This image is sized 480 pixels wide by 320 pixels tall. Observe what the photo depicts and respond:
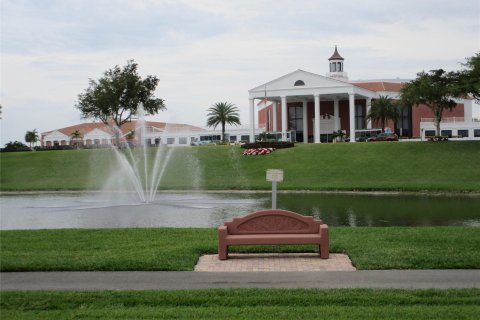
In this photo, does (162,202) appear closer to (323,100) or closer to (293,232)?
(293,232)

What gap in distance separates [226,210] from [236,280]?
13.9m

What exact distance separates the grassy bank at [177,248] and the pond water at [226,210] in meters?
4.48

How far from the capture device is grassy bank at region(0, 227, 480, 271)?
34.7ft

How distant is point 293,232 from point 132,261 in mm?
3113

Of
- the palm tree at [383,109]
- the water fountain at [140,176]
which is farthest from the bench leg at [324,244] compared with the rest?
the palm tree at [383,109]

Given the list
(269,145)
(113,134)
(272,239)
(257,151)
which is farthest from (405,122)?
(272,239)

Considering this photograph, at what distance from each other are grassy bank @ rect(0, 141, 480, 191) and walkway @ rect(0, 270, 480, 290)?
79.1 ft

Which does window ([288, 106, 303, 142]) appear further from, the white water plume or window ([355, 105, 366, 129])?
the white water plume

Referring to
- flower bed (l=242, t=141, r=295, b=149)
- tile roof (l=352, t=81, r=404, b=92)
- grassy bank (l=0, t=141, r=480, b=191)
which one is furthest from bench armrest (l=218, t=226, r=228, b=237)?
tile roof (l=352, t=81, r=404, b=92)

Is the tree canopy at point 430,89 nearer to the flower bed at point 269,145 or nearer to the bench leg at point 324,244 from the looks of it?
the flower bed at point 269,145

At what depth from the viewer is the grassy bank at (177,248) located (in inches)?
416

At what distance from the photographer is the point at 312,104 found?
8519 centimetres

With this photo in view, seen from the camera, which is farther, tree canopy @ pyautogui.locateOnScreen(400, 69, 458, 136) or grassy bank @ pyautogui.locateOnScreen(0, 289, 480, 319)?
tree canopy @ pyautogui.locateOnScreen(400, 69, 458, 136)

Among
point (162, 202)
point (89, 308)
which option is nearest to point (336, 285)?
point (89, 308)
